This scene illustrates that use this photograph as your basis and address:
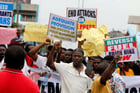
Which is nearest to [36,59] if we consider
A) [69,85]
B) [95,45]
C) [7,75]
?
[69,85]

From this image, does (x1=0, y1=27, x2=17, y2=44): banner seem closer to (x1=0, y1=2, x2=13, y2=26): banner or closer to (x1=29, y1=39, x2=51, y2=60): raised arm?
(x1=0, y1=2, x2=13, y2=26): banner

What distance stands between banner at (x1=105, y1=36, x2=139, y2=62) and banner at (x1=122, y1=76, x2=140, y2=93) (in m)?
0.42

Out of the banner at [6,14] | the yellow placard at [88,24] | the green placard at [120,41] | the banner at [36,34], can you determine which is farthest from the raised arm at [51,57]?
the banner at [6,14]

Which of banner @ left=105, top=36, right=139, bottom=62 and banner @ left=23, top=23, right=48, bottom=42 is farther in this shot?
banner @ left=23, top=23, right=48, bottom=42

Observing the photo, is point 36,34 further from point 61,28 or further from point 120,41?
point 120,41

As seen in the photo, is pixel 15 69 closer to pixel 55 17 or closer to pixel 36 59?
pixel 36 59

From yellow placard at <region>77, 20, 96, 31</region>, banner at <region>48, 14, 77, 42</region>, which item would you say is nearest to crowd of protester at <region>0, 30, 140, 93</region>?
banner at <region>48, 14, 77, 42</region>

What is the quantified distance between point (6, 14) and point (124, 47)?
16.4ft

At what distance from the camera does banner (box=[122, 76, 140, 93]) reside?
264 inches

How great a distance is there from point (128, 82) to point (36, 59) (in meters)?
2.09

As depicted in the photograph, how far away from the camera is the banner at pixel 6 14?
1033 centimetres

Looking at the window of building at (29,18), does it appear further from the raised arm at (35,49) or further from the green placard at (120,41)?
the raised arm at (35,49)

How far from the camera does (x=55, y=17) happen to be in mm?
6648

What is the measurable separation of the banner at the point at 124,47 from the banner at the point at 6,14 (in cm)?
437
